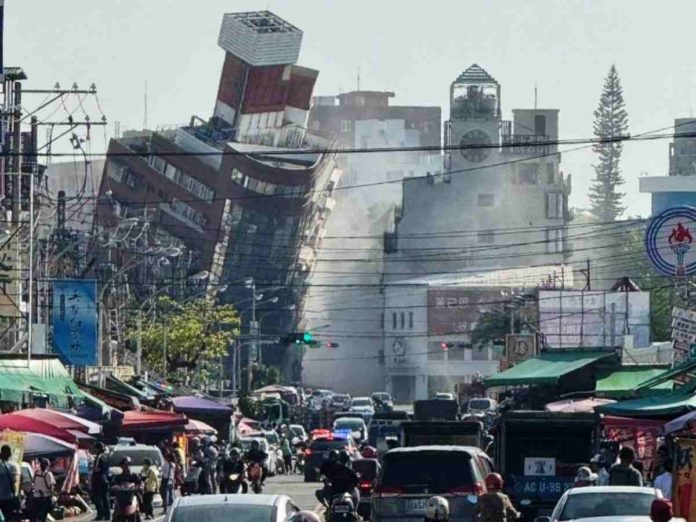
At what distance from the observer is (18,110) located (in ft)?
211

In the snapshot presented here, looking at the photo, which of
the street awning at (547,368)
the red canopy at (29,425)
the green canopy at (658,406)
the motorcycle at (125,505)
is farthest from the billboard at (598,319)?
the motorcycle at (125,505)

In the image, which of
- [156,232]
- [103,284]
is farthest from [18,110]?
[156,232]

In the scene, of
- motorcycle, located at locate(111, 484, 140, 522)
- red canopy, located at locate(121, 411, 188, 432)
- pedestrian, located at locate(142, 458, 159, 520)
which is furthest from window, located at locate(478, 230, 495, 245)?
motorcycle, located at locate(111, 484, 140, 522)

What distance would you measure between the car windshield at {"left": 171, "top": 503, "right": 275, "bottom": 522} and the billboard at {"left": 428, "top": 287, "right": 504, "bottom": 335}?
141 metres

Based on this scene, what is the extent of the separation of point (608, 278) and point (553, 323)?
9097 cm

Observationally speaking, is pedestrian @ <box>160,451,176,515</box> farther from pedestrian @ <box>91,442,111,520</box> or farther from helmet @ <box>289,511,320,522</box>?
helmet @ <box>289,511,320,522</box>

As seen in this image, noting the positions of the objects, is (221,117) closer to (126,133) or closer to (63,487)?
(126,133)

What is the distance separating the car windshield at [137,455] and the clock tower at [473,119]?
13271 centimetres

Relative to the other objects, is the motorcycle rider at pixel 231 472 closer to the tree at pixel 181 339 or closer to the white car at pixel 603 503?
the white car at pixel 603 503

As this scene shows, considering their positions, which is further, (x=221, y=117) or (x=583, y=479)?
(x=221, y=117)

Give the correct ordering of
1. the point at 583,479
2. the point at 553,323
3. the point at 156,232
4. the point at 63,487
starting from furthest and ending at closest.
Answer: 1. the point at 156,232
2. the point at 553,323
3. the point at 63,487
4. the point at 583,479

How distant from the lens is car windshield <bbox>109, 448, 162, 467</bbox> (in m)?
50.2

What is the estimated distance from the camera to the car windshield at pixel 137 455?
5019 centimetres

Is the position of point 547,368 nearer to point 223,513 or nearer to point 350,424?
point 350,424
